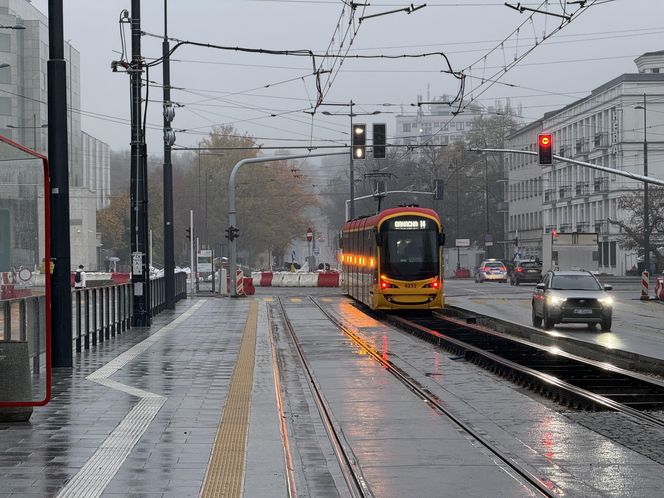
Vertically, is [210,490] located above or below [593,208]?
below

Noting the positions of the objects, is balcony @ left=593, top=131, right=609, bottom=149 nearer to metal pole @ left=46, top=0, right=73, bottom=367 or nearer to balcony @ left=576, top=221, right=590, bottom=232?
balcony @ left=576, top=221, right=590, bottom=232

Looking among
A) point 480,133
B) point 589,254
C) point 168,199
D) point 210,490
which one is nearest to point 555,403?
point 210,490

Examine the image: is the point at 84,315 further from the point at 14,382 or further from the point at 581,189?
the point at 581,189

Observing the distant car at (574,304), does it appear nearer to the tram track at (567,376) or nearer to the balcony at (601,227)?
the tram track at (567,376)

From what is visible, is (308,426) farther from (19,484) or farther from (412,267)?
(412,267)

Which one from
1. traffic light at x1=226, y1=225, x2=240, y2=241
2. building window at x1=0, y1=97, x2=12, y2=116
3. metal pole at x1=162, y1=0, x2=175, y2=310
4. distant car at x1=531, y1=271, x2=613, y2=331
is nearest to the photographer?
distant car at x1=531, y1=271, x2=613, y2=331

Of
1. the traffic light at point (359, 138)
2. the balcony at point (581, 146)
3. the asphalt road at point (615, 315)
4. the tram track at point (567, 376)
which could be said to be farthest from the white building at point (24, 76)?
the balcony at point (581, 146)

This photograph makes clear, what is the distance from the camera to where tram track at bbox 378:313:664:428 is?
50.3 ft

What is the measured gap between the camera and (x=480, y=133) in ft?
429

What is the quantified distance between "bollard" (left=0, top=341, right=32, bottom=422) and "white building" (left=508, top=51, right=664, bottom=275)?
7273 cm

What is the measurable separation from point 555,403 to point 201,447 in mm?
6326

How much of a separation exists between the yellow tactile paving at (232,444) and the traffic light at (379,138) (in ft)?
73.0

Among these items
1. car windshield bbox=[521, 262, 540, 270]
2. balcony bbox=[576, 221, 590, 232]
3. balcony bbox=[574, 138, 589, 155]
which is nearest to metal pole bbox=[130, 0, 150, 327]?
car windshield bbox=[521, 262, 540, 270]

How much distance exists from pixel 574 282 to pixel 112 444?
2366 cm
